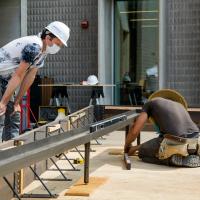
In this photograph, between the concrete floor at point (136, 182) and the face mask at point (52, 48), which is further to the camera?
the face mask at point (52, 48)

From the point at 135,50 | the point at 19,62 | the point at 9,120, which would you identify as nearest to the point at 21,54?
the point at 19,62

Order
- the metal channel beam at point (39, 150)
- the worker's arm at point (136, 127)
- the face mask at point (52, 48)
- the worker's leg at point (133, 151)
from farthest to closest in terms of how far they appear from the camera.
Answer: the worker's leg at point (133, 151)
the worker's arm at point (136, 127)
the face mask at point (52, 48)
the metal channel beam at point (39, 150)

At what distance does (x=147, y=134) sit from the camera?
9.85 metres

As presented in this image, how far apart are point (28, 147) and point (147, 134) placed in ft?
20.8

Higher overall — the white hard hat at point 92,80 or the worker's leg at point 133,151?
the white hard hat at point 92,80

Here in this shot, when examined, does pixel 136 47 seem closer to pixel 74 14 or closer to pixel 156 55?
pixel 156 55

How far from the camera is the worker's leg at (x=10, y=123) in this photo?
5875 mm

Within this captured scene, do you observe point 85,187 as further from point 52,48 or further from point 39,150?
point 52,48

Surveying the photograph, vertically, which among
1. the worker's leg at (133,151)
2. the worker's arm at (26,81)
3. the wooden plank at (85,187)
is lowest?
the worker's leg at (133,151)

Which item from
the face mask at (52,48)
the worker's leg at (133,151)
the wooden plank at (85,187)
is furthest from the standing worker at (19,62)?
the worker's leg at (133,151)

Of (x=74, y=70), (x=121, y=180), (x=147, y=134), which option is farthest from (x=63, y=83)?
(x=121, y=180)

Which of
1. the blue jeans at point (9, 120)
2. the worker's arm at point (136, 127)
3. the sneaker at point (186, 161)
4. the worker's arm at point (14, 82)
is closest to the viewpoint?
the worker's arm at point (14, 82)

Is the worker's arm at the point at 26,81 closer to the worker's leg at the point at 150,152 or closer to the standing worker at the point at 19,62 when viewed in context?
the standing worker at the point at 19,62

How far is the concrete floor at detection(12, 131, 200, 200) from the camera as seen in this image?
14.8ft
